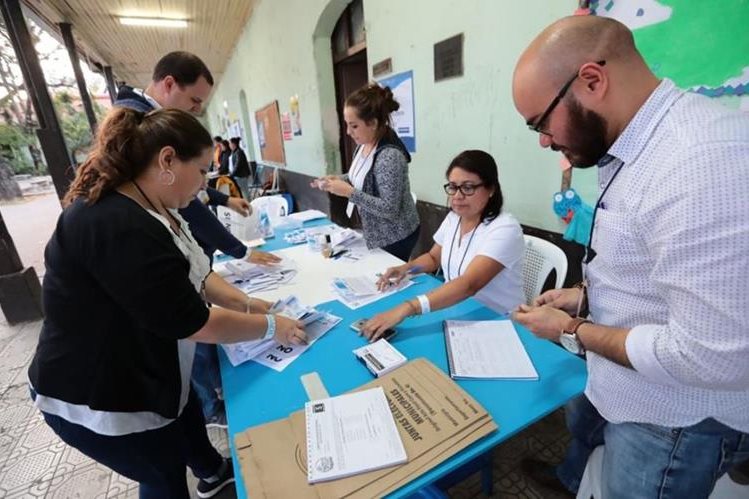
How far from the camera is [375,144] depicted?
1.99m

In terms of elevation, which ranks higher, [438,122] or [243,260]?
[438,122]

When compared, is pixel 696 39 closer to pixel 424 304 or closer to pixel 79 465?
pixel 424 304

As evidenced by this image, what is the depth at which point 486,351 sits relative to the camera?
1087 mm

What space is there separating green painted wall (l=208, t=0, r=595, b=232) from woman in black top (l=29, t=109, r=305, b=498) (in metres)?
1.58

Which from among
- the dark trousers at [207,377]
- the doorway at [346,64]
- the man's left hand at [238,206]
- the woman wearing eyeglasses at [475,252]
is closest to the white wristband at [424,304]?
the woman wearing eyeglasses at [475,252]

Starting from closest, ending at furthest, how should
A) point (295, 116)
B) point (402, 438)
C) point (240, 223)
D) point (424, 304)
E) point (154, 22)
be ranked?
point (402, 438), point (424, 304), point (240, 223), point (295, 116), point (154, 22)

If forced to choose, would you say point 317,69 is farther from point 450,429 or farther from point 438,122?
point 450,429

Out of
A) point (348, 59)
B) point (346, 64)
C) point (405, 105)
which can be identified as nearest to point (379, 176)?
point (405, 105)

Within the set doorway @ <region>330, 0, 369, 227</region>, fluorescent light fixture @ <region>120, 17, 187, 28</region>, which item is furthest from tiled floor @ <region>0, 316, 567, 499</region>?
fluorescent light fixture @ <region>120, 17, 187, 28</region>

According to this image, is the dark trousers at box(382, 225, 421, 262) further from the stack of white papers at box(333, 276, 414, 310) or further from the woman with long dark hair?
the stack of white papers at box(333, 276, 414, 310)

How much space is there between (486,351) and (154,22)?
7515mm

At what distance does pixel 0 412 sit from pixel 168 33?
22.7ft

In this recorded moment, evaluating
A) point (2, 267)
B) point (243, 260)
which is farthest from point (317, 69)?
point (2, 267)

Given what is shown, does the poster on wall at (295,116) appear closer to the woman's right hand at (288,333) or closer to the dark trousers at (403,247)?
the dark trousers at (403,247)
